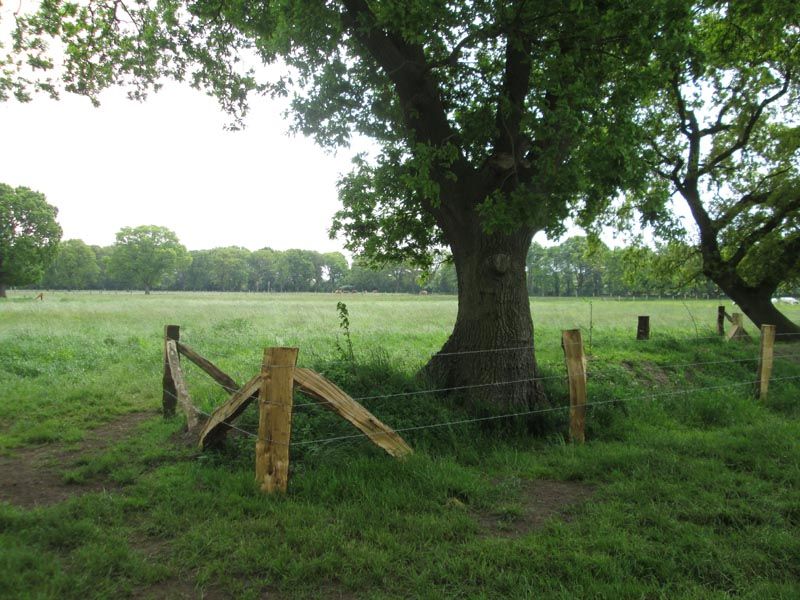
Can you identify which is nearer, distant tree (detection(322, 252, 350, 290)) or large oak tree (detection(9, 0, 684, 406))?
large oak tree (detection(9, 0, 684, 406))

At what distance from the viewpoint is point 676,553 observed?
3.60 metres

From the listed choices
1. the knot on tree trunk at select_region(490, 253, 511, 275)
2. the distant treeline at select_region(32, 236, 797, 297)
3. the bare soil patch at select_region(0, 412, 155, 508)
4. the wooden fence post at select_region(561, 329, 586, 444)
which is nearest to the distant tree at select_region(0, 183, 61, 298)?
the distant treeline at select_region(32, 236, 797, 297)

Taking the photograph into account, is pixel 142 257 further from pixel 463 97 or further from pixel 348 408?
pixel 348 408

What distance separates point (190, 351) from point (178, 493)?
108 inches

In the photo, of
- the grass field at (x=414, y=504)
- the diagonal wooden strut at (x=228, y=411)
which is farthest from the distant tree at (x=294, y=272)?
the diagonal wooden strut at (x=228, y=411)

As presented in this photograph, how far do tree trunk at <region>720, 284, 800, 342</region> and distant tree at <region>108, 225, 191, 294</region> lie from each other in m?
97.1

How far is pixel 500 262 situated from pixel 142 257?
329 feet

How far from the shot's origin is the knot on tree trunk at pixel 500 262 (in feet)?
23.8

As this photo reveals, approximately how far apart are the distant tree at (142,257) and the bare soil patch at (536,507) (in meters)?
101

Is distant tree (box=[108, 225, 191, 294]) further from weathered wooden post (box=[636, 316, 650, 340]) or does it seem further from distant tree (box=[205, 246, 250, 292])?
weathered wooden post (box=[636, 316, 650, 340])

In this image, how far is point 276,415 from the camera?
4.58 m

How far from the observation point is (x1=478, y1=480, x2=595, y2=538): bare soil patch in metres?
4.14

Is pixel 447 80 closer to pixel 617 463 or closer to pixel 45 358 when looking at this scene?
pixel 617 463

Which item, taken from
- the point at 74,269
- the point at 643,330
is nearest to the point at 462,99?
the point at 643,330
